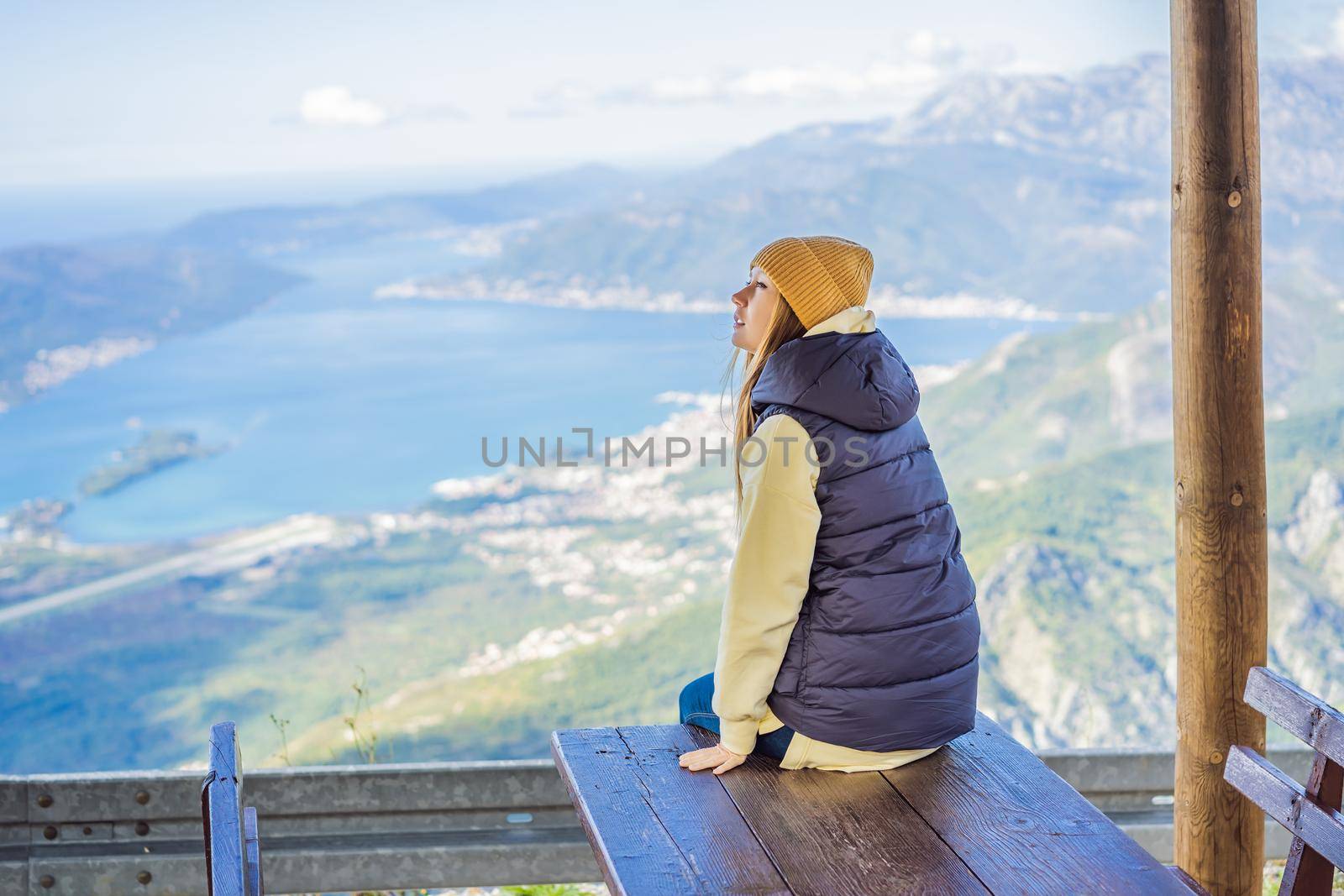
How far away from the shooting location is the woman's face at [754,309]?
1802 millimetres

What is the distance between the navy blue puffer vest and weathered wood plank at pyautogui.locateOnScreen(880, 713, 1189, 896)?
3.1 inches

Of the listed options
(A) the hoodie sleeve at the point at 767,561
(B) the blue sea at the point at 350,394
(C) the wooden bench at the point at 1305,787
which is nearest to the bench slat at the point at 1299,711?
(C) the wooden bench at the point at 1305,787

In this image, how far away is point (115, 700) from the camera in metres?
12.2

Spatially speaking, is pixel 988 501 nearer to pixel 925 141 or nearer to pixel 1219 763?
pixel 925 141

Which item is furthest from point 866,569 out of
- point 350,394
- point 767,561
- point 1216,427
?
point 350,394

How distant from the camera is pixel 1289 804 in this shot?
155cm

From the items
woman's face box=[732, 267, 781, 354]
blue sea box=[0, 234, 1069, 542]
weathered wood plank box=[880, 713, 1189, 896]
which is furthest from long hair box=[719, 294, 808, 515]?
blue sea box=[0, 234, 1069, 542]

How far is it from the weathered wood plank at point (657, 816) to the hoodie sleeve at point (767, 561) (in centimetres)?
14

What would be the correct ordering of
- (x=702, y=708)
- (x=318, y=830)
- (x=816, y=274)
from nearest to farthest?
(x=816, y=274)
(x=702, y=708)
(x=318, y=830)

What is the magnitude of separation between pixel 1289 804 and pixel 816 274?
0.93 meters

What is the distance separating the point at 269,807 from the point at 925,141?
12.6 meters

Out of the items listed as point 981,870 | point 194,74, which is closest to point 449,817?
point 981,870

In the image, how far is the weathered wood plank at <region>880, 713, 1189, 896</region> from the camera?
1414 millimetres

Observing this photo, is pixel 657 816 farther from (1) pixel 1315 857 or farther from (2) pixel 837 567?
(1) pixel 1315 857
